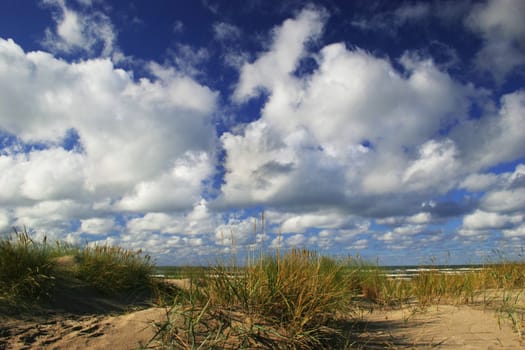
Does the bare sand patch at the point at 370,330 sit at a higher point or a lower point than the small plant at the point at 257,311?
lower

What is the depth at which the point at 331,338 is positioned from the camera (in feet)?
13.5

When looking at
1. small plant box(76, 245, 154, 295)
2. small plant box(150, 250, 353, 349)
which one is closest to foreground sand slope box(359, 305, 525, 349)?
small plant box(150, 250, 353, 349)

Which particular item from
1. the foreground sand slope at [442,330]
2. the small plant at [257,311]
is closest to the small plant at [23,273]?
the small plant at [257,311]

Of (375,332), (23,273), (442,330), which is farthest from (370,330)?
(23,273)

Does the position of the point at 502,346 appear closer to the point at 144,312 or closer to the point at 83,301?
the point at 144,312

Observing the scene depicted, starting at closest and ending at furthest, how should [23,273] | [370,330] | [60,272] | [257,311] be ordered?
[257,311] < [370,330] < [23,273] < [60,272]

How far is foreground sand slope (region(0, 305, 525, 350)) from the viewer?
379cm

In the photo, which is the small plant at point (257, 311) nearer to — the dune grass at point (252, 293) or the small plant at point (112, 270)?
the dune grass at point (252, 293)

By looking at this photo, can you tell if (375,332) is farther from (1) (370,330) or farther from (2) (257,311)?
(2) (257,311)

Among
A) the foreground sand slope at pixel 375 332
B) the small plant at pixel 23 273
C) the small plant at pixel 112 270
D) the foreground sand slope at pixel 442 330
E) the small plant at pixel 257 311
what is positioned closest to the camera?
the small plant at pixel 257 311

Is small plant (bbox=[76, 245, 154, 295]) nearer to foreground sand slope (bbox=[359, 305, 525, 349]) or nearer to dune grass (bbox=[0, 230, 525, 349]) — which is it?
dune grass (bbox=[0, 230, 525, 349])

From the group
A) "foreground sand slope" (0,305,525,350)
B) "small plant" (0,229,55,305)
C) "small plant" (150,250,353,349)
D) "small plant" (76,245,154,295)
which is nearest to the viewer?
"small plant" (150,250,353,349)

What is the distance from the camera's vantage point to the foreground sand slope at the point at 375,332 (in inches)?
149

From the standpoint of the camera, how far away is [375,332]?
5117 millimetres
